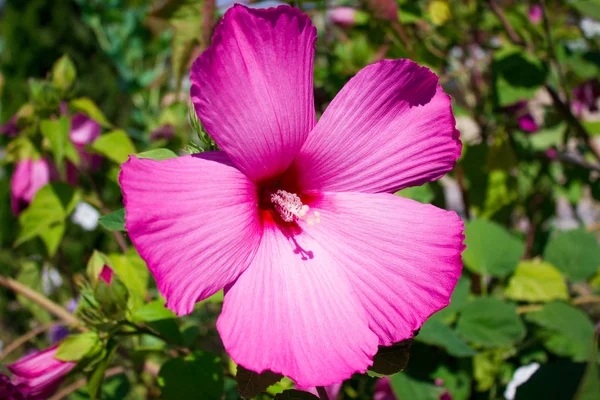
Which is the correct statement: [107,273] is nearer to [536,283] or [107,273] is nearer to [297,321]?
[297,321]

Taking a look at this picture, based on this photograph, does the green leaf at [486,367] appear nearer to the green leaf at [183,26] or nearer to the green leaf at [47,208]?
the green leaf at [183,26]

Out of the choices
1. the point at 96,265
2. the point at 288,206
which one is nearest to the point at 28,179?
the point at 96,265

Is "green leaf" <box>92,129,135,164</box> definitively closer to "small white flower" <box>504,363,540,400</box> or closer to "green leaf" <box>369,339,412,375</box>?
"green leaf" <box>369,339,412,375</box>

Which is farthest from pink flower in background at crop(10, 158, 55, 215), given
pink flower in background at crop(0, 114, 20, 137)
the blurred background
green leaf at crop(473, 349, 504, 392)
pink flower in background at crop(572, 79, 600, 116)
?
pink flower in background at crop(572, 79, 600, 116)

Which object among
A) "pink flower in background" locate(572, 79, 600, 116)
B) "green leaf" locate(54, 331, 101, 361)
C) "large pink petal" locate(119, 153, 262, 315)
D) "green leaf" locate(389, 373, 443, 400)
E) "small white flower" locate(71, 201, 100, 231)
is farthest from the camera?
"small white flower" locate(71, 201, 100, 231)

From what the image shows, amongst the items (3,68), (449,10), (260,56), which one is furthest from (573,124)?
(3,68)

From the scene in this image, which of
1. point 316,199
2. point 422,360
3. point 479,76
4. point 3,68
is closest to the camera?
point 316,199

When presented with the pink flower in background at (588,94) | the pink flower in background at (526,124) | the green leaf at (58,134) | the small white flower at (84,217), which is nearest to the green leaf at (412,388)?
the green leaf at (58,134)

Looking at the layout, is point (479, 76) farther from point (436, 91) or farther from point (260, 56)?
point (260, 56)
